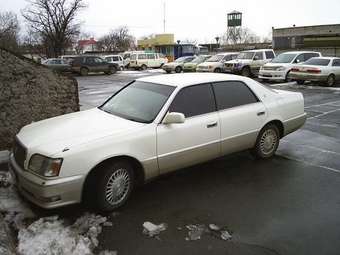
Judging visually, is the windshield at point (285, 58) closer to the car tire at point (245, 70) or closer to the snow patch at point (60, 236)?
the car tire at point (245, 70)

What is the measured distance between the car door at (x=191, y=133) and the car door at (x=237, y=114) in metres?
0.15

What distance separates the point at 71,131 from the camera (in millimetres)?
4348

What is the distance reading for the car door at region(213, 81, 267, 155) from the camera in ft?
17.4

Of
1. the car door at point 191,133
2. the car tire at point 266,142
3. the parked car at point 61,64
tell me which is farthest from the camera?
the parked car at point 61,64

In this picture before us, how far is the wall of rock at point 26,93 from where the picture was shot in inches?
279

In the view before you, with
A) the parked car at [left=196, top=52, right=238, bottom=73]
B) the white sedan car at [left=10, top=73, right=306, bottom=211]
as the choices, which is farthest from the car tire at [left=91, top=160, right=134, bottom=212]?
the parked car at [left=196, top=52, right=238, bottom=73]

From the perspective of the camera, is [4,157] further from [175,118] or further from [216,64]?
[216,64]

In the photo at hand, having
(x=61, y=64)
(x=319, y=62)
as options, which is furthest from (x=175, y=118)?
(x=61, y=64)

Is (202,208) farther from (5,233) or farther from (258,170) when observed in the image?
(5,233)

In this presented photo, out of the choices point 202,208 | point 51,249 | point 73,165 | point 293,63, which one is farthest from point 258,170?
point 293,63

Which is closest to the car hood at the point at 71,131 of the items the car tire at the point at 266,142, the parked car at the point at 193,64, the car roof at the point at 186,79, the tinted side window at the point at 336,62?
the car roof at the point at 186,79

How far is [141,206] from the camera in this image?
449cm

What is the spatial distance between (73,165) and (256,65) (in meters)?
20.6

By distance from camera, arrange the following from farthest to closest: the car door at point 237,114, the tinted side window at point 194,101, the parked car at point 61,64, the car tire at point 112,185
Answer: the parked car at point 61,64 → the car door at point 237,114 → the tinted side window at point 194,101 → the car tire at point 112,185
